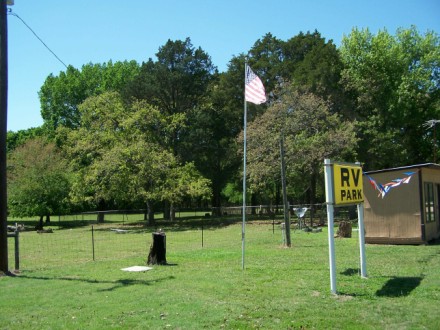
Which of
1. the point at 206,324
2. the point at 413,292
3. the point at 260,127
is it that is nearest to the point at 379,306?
the point at 413,292

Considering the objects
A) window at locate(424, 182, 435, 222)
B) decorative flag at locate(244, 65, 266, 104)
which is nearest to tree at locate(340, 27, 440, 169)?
window at locate(424, 182, 435, 222)

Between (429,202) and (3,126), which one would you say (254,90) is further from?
(429,202)

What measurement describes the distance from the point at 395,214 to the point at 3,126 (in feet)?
42.0

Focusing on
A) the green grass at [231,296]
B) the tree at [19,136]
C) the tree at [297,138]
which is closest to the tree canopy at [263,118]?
the tree at [297,138]

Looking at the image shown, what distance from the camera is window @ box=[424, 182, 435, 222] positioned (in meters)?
15.4

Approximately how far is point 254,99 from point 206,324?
6.48m

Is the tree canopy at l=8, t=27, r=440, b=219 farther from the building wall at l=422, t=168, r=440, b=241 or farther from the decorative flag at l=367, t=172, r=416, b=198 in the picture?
the decorative flag at l=367, t=172, r=416, b=198

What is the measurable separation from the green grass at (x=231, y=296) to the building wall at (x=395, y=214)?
2.98 metres

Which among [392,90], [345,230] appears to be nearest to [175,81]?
[392,90]

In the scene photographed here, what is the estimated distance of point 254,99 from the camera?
35.9 feet

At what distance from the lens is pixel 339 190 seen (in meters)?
7.98

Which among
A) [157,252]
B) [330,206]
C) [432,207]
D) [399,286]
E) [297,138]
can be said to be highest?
[297,138]

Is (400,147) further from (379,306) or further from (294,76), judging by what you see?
(379,306)

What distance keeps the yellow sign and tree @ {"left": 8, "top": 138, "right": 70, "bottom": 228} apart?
32.2m
